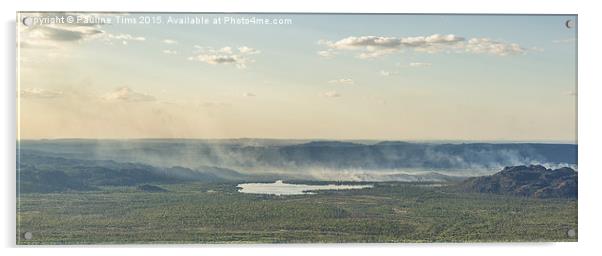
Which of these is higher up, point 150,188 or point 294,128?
point 294,128

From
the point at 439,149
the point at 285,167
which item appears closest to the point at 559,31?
the point at 439,149

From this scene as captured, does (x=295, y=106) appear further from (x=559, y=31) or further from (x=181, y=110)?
(x=559, y=31)

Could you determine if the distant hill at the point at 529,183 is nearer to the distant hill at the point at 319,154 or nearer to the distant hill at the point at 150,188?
the distant hill at the point at 319,154

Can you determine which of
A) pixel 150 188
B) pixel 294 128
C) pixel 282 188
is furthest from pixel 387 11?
pixel 150 188

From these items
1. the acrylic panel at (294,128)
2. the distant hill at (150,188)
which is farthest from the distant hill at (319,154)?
the distant hill at (150,188)

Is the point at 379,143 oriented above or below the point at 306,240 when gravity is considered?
above

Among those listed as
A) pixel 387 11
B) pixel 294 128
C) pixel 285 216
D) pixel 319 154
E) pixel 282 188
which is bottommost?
pixel 285 216

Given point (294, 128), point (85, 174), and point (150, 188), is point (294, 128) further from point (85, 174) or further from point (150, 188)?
point (85, 174)
